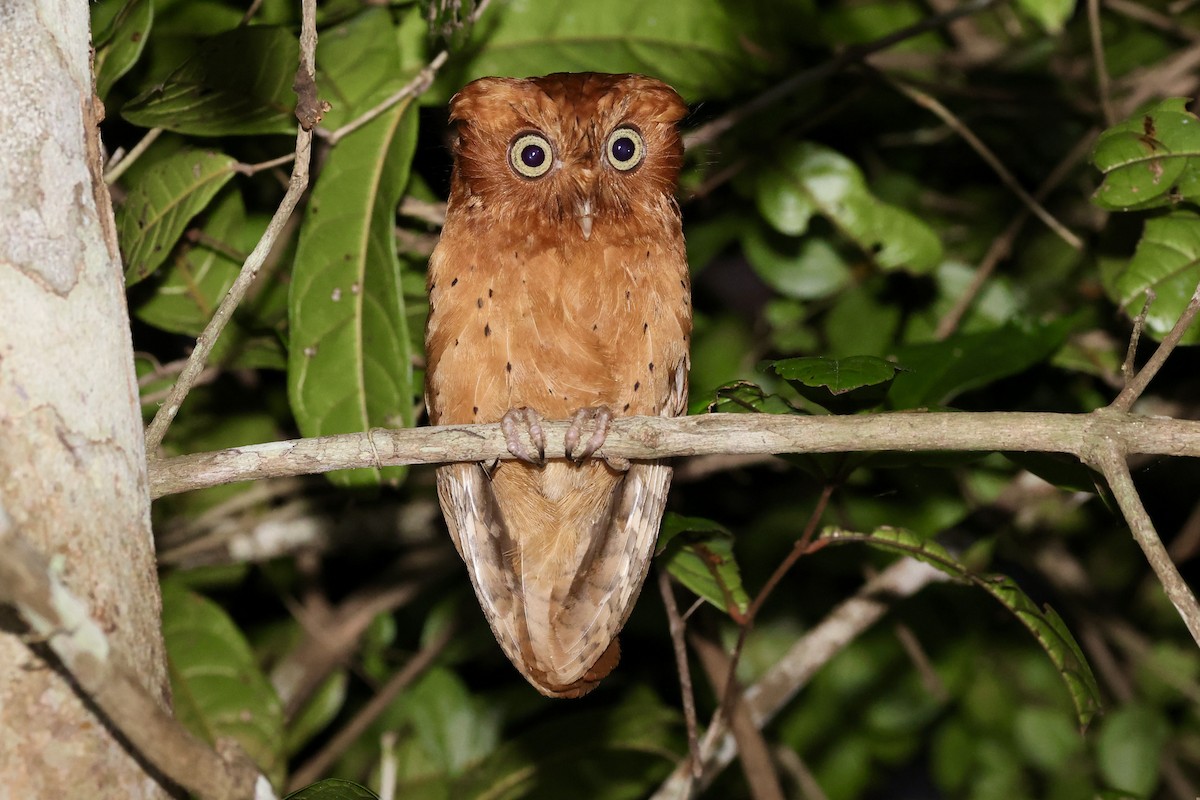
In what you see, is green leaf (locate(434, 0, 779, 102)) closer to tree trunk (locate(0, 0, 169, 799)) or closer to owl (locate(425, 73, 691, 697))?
owl (locate(425, 73, 691, 697))

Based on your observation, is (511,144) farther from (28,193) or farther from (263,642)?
(263,642)

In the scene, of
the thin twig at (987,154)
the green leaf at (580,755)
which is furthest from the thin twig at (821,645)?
the thin twig at (987,154)

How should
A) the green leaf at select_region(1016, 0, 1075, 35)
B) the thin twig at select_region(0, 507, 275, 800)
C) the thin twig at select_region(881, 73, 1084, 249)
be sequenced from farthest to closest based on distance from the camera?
1. the thin twig at select_region(881, 73, 1084, 249)
2. the green leaf at select_region(1016, 0, 1075, 35)
3. the thin twig at select_region(0, 507, 275, 800)

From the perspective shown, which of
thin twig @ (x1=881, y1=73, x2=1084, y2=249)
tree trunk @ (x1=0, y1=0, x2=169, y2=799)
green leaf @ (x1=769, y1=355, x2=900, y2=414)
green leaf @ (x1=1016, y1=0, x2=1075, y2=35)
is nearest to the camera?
tree trunk @ (x1=0, y1=0, x2=169, y2=799)

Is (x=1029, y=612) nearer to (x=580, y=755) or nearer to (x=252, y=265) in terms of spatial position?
(x=580, y=755)

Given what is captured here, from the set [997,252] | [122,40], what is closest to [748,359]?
[997,252]

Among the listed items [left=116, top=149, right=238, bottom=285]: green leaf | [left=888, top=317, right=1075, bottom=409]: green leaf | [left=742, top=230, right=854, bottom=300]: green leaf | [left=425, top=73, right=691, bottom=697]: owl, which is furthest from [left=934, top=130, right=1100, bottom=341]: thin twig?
[left=116, top=149, right=238, bottom=285]: green leaf
